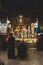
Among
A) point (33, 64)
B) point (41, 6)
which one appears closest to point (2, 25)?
point (41, 6)

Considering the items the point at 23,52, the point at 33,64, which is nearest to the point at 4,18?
the point at 23,52

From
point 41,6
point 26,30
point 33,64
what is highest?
point 41,6

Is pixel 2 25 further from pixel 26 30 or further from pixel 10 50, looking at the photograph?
pixel 10 50

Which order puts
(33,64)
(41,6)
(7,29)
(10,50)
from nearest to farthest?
1. (33,64)
2. (10,50)
3. (7,29)
4. (41,6)

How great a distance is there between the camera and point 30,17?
992 inches

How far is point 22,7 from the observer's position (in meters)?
28.9

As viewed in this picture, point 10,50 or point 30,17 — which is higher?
point 30,17

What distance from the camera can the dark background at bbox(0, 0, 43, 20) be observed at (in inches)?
1008

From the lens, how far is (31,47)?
25266 mm

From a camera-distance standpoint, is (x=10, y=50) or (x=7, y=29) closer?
(x=10, y=50)

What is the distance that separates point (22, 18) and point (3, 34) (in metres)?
2.30

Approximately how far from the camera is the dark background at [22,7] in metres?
25.6

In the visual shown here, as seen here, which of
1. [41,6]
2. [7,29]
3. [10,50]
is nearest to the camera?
[10,50]

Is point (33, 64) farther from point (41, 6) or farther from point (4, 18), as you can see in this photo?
point (41, 6)
